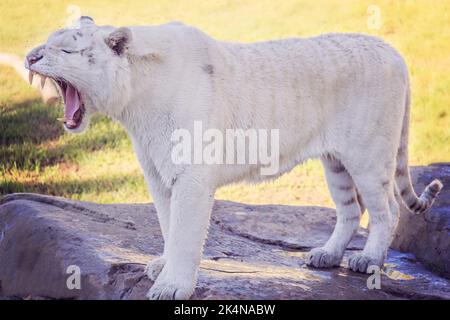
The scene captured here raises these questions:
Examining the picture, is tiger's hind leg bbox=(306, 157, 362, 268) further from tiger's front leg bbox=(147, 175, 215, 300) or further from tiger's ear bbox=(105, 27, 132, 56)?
tiger's ear bbox=(105, 27, 132, 56)

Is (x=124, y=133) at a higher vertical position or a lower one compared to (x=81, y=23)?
lower

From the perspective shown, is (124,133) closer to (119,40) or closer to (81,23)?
(81,23)

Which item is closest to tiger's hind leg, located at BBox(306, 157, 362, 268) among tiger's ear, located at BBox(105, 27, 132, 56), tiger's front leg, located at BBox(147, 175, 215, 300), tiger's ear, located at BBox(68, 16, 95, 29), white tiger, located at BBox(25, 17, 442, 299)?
white tiger, located at BBox(25, 17, 442, 299)

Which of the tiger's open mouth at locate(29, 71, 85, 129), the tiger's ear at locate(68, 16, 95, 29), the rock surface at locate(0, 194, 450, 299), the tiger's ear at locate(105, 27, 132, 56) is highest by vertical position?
the tiger's ear at locate(68, 16, 95, 29)

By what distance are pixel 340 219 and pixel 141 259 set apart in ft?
4.12

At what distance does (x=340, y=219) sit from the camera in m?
4.32

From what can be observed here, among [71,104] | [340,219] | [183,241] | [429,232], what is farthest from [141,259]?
[429,232]

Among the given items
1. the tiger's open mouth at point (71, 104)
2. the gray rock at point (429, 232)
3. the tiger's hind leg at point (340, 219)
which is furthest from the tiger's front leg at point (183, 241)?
the gray rock at point (429, 232)

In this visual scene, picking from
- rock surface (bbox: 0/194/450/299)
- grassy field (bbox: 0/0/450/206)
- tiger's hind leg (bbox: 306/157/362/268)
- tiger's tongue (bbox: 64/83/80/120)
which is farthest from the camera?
grassy field (bbox: 0/0/450/206)

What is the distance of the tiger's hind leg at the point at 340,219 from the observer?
4301mm

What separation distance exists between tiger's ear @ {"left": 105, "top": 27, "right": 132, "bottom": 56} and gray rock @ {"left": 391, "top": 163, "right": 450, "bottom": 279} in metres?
2.57

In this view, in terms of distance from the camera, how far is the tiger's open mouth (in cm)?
335

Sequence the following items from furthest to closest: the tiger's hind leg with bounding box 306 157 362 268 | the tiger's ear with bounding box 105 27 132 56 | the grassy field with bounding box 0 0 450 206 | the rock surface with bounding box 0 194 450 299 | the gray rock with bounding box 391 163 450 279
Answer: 1. the grassy field with bounding box 0 0 450 206
2. the gray rock with bounding box 391 163 450 279
3. the tiger's hind leg with bounding box 306 157 362 268
4. the rock surface with bounding box 0 194 450 299
5. the tiger's ear with bounding box 105 27 132 56
